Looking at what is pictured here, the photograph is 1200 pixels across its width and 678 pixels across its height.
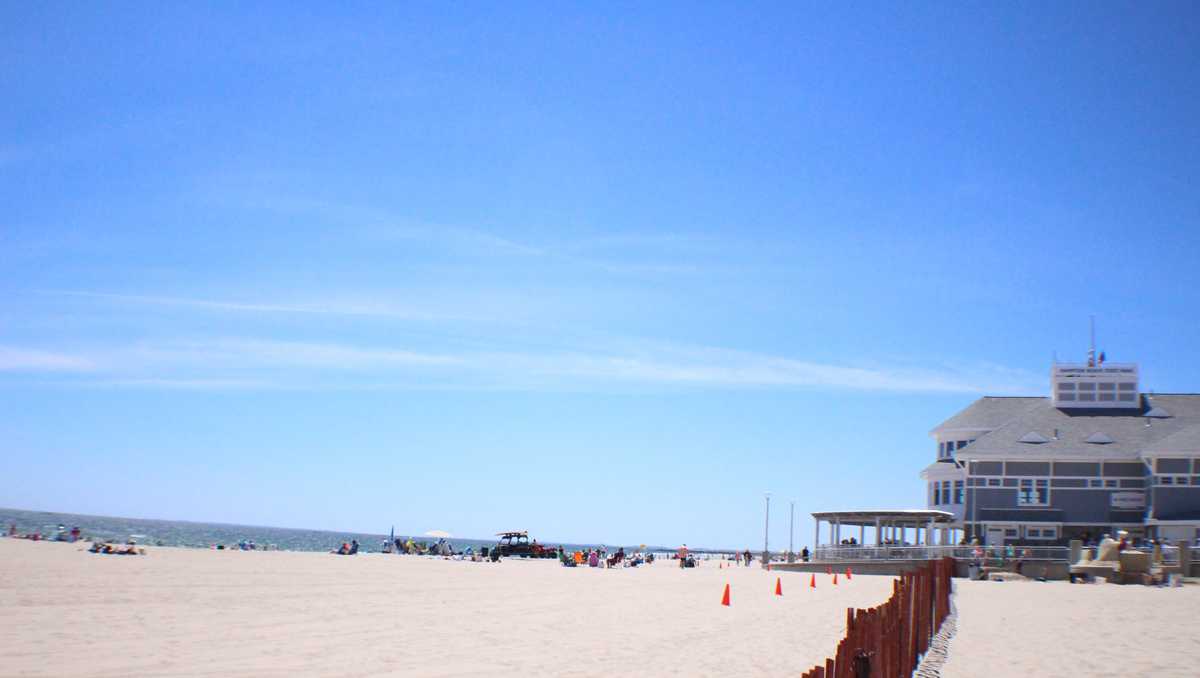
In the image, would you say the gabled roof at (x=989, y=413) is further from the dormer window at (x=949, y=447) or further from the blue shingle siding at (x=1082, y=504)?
the blue shingle siding at (x=1082, y=504)

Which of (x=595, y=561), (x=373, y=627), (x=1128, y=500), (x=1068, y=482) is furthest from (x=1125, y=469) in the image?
(x=373, y=627)

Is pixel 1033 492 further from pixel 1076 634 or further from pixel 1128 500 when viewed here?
pixel 1076 634

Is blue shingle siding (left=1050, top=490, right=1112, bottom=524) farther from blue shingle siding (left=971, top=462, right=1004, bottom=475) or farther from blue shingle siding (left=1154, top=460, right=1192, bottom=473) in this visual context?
blue shingle siding (left=1154, top=460, right=1192, bottom=473)

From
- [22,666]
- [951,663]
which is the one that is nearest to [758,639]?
[951,663]

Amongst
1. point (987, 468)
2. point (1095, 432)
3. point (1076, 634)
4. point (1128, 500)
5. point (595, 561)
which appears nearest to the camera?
point (1076, 634)

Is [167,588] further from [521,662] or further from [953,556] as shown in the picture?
[953,556]

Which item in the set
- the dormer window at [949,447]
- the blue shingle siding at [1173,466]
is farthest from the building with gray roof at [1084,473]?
the dormer window at [949,447]

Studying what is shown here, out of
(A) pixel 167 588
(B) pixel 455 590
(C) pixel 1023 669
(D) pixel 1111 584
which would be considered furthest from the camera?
(D) pixel 1111 584

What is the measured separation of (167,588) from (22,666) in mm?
12867

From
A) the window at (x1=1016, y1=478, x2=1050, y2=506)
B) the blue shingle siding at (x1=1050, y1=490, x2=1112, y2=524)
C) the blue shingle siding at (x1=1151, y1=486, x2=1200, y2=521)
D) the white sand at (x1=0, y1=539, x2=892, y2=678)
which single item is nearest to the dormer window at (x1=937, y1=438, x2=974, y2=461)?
the window at (x1=1016, y1=478, x2=1050, y2=506)

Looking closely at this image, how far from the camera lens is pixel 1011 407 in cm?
6150

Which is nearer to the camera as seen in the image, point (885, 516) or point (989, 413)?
point (885, 516)

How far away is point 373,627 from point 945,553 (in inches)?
1354

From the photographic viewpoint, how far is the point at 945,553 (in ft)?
150
